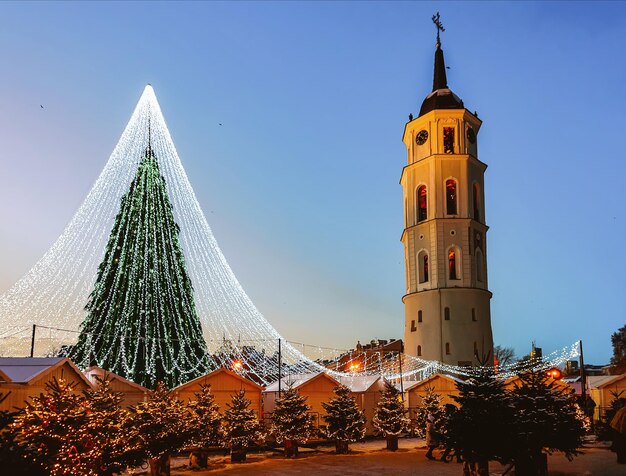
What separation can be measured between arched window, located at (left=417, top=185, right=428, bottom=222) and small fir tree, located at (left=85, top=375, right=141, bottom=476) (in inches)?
1540

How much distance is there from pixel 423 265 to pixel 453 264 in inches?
96.9

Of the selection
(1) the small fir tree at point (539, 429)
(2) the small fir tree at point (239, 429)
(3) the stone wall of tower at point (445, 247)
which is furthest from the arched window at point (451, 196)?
(1) the small fir tree at point (539, 429)

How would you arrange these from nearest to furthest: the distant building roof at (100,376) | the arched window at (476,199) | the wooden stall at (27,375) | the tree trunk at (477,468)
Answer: the tree trunk at (477,468) → the wooden stall at (27,375) → the distant building roof at (100,376) → the arched window at (476,199)

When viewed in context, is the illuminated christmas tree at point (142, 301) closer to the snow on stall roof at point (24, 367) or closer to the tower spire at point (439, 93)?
the snow on stall roof at point (24, 367)

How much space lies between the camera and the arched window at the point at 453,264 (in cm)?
4944

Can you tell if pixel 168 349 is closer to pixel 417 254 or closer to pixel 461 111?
pixel 417 254

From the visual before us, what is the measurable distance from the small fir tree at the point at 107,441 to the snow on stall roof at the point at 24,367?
295 inches

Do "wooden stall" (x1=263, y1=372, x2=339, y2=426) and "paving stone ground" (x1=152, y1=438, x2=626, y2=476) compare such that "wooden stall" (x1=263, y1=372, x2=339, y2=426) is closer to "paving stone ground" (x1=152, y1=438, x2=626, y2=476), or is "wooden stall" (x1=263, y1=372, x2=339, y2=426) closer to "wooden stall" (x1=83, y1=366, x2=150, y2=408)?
"paving stone ground" (x1=152, y1=438, x2=626, y2=476)

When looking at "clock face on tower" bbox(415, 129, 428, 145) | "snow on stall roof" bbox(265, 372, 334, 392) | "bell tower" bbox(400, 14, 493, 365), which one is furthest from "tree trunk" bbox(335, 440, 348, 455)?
"clock face on tower" bbox(415, 129, 428, 145)

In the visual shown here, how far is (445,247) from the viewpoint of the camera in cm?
4947

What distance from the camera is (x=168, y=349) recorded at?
36.2 metres

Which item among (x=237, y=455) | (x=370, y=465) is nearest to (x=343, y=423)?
(x=370, y=465)

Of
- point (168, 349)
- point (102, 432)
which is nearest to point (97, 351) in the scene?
point (168, 349)

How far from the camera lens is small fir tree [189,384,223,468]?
20.5 meters
